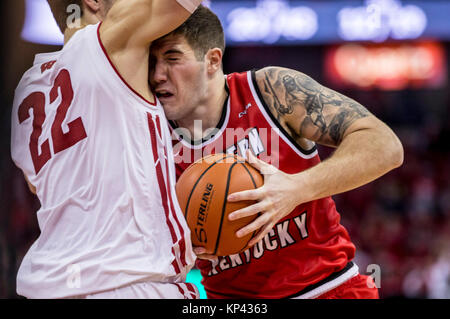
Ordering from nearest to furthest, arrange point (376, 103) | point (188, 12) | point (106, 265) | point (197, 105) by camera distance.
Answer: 1. point (106, 265)
2. point (188, 12)
3. point (197, 105)
4. point (376, 103)

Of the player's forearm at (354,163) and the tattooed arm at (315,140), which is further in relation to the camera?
the player's forearm at (354,163)

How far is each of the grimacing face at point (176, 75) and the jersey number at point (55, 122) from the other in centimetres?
42

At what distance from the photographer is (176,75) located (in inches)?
100

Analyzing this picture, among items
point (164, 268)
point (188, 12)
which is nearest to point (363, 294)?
point (164, 268)

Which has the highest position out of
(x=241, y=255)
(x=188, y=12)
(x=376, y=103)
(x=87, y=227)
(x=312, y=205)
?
(x=188, y=12)

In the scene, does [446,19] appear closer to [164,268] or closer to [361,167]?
[361,167]

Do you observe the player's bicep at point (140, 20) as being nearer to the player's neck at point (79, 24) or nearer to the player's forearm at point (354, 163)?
the player's neck at point (79, 24)

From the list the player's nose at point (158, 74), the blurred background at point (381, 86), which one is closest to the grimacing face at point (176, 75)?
the player's nose at point (158, 74)

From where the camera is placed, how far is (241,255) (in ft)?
9.20

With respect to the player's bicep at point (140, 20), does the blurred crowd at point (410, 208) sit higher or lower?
lower

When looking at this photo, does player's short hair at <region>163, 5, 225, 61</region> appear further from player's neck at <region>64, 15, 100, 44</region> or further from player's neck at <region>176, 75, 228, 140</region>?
player's neck at <region>64, 15, 100, 44</region>

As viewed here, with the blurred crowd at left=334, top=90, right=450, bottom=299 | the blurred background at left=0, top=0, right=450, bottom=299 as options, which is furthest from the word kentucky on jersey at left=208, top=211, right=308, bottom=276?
the blurred crowd at left=334, top=90, right=450, bottom=299

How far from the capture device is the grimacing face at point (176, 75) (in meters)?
2.49
